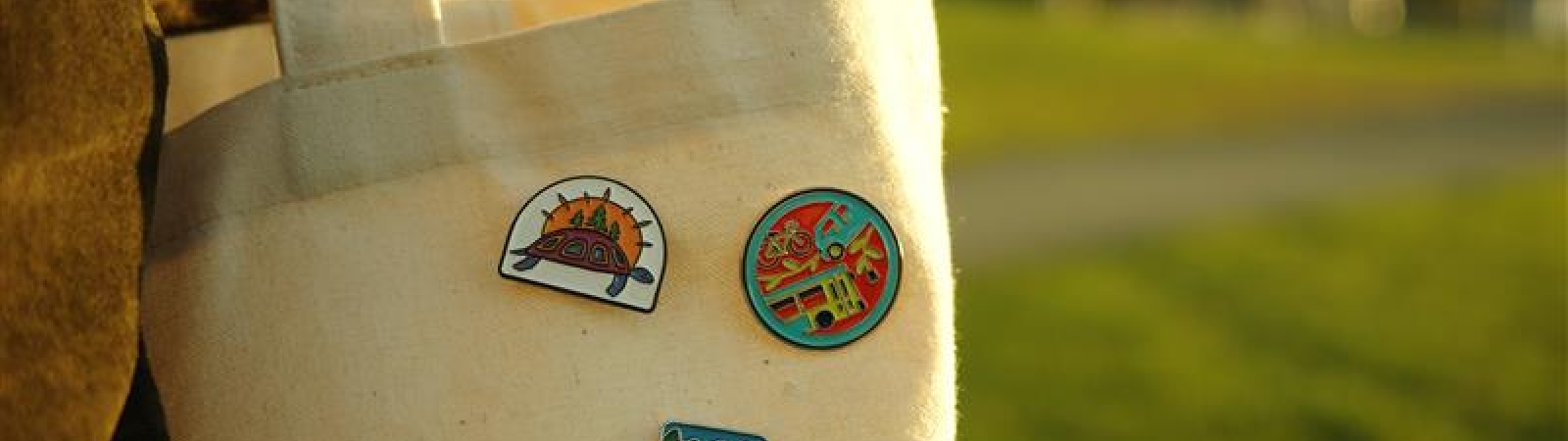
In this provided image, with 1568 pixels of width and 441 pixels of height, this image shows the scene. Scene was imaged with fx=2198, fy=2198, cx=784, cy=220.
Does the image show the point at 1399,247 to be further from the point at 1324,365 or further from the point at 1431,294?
the point at 1324,365

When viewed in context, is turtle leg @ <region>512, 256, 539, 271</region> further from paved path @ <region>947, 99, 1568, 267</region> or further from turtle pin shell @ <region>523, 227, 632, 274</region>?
paved path @ <region>947, 99, 1568, 267</region>

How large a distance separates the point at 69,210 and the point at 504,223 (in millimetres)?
248

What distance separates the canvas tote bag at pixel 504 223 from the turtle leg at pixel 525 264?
0.5 inches

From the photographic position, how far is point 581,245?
1.24 m

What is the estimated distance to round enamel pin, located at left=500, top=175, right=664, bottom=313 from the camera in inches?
48.8

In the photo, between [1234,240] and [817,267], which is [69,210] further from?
[1234,240]

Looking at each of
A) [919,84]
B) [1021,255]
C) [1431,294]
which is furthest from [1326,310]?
[919,84]

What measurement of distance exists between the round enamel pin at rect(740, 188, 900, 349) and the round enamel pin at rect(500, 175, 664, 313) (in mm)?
68

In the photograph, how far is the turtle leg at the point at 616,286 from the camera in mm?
1242

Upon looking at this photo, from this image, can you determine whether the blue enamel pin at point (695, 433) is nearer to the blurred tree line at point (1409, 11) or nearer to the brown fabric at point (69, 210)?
the brown fabric at point (69, 210)

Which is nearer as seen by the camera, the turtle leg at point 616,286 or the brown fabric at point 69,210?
the brown fabric at point 69,210

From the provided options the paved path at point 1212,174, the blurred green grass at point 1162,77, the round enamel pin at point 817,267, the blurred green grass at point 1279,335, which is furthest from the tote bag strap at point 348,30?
the blurred green grass at point 1162,77

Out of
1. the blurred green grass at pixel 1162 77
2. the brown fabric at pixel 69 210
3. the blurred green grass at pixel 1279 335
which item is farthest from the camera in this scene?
the blurred green grass at pixel 1162 77

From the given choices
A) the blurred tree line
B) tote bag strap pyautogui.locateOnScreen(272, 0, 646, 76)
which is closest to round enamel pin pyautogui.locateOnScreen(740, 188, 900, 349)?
tote bag strap pyautogui.locateOnScreen(272, 0, 646, 76)
